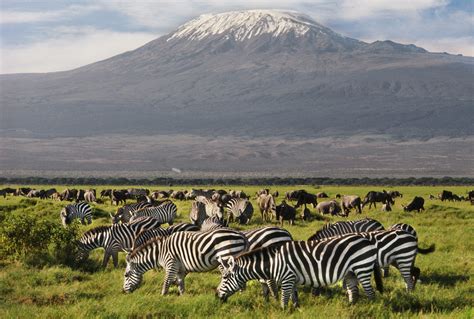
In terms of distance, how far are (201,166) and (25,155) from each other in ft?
194

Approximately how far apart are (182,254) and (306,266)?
3.11 m

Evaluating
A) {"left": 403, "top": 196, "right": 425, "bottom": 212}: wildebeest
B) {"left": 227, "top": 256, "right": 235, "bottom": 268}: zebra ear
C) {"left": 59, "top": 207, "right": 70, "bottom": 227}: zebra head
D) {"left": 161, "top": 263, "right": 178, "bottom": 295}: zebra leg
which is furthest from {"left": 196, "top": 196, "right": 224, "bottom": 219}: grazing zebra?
{"left": 227, "top": 256, "right": 235, "bottom": 268}: zebra ear

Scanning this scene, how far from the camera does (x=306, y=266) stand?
1198 centimetres

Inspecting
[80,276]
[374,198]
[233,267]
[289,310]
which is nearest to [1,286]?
[80,276]

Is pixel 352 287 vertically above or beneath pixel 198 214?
above

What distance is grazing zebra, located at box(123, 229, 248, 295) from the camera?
44.5ft

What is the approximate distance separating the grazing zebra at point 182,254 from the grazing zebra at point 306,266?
1260 mm

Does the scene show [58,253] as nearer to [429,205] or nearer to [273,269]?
[273,269]

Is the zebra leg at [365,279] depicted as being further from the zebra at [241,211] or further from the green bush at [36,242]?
the zebra at [241,211]

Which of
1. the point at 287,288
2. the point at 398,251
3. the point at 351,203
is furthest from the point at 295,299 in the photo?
the point at 351,203

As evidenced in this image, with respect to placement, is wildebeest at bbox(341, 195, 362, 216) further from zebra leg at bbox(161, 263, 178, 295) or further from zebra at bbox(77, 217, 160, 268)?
zebra leg at bbox(161, 263, 178, 295)

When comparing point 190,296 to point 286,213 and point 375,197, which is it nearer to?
point 286,213

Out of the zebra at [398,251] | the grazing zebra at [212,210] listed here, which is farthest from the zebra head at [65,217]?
the zebra at [398,251]

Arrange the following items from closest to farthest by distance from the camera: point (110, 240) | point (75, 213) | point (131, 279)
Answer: point (131, 279)
point (110, 240)
point (75, 213)
